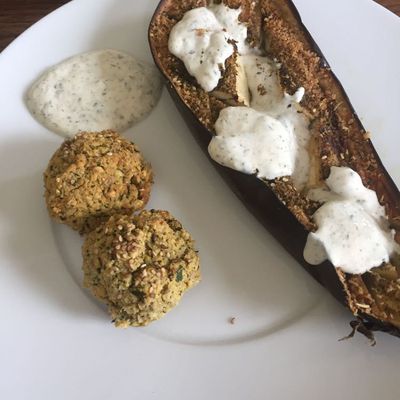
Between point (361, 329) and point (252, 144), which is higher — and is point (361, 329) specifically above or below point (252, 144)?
below

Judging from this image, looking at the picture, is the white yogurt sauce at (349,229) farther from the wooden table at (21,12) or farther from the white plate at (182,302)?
the wooden table at (21,12)

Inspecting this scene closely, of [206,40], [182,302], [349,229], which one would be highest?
[206,40]

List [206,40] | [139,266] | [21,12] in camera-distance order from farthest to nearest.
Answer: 1. [21,12]
2. [206,40]
3. [139,266]

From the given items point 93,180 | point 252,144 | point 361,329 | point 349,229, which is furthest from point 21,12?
point 361,329

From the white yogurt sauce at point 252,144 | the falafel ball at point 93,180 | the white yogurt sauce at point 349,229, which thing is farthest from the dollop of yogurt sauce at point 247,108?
the falafel ball at point 93,180

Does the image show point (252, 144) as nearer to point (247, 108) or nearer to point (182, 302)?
point (247, 108)

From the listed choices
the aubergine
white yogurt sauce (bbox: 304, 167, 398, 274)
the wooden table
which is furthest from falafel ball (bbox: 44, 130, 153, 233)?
the wooden table

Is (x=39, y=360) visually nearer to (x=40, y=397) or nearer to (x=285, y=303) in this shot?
(x=40, y=397)

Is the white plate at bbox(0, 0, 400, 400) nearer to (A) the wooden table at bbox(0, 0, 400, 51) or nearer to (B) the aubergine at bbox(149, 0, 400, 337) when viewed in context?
(B) the aubergine at bbox(149, 0, 400, 337)
